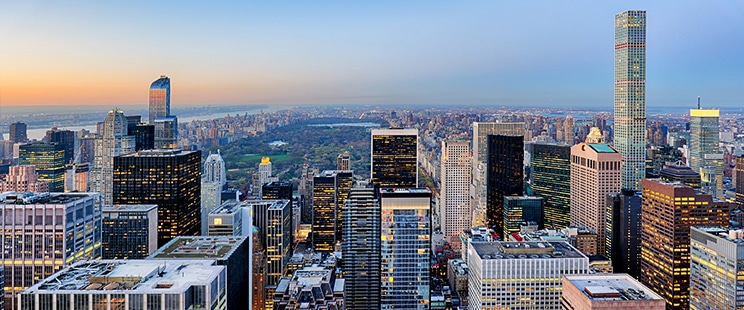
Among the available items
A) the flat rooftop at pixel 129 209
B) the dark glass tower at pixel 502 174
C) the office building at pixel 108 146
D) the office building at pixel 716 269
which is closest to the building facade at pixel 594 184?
the dark glass tower at pixel 502 174

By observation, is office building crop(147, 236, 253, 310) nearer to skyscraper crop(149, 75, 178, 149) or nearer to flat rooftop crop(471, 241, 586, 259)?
flat rooftop crop(471, 241, 586, 259)

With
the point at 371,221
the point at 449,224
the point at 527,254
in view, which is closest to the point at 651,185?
the point at 527,254

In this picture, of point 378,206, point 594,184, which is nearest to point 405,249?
point 378,206

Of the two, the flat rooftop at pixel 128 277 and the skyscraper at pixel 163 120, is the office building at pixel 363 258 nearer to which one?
the flat rooftop at pixel 128 277

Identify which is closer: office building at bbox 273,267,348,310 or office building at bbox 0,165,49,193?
office building at bbox 273,267,348,310

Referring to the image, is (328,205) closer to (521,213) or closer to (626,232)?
(521,213)

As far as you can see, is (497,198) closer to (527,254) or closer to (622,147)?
(622,147)

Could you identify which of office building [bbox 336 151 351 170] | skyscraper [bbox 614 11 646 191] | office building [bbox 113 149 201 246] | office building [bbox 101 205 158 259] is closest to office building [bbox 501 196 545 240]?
skyscraper [bbox 614 11 646 191]
